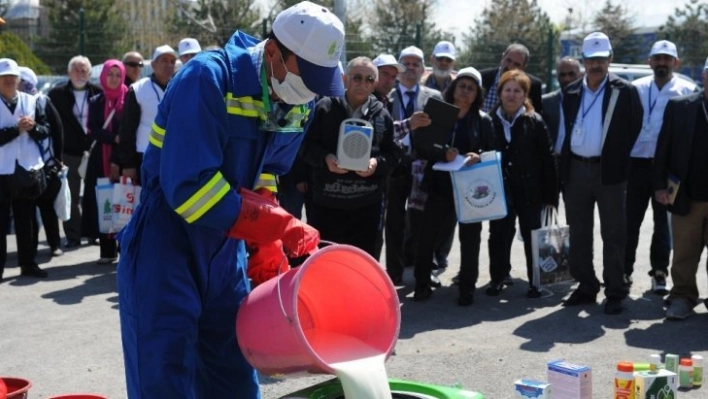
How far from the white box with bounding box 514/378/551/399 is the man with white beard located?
545cm

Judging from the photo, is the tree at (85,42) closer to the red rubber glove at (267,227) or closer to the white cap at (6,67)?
the white cap at (6,67)

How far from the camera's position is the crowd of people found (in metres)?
3.83

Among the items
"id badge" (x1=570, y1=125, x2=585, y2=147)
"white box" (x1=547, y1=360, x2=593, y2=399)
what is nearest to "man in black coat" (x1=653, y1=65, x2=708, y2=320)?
"id badge" (x1=570, y1=125, x2=585, y2=147)

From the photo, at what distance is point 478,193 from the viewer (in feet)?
27.3

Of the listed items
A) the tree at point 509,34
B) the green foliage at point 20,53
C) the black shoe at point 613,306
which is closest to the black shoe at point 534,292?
the black shoe at point 613,306

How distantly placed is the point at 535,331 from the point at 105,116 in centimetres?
502

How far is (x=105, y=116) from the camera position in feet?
34.4

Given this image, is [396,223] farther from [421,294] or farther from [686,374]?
[686,374]

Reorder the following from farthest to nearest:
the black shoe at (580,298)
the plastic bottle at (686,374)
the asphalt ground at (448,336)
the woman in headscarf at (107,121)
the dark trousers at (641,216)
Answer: the woman in headscarf at (107,121), the dark trousers at (641,216), the black shoe at (580,298), the asphalt ground at (448,336), the plastic bottle at (686,374)

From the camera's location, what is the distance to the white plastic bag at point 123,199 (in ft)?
31.6

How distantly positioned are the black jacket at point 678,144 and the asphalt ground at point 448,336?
960 mm

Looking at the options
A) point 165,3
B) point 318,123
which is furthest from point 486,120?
point 165,3

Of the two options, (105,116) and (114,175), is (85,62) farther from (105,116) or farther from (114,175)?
(114,175)

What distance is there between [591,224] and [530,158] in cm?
73
